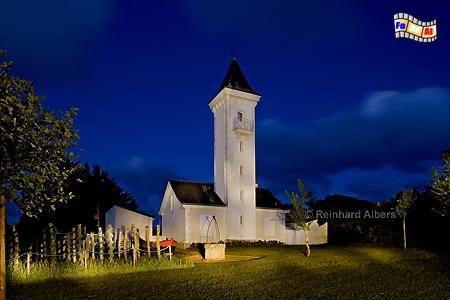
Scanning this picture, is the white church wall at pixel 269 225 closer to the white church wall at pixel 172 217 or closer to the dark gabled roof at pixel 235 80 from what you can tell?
the white church wall at pixel 172 217

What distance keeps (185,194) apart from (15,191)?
2544cm

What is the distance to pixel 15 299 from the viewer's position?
11484 mm

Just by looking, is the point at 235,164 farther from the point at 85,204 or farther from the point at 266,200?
the point at 85,204

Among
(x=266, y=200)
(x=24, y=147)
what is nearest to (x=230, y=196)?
(x=266, y=200)

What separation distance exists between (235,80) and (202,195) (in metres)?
10.5

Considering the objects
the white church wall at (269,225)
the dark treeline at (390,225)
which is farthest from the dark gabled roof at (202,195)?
the dark treeline at (390,225)

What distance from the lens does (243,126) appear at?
36094 millimetres

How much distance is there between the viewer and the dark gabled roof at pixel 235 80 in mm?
36688

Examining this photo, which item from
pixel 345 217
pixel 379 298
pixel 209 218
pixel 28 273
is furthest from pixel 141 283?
pixel 345 217

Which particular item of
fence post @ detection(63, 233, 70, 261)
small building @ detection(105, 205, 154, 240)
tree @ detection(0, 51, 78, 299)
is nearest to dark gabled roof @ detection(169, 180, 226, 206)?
small building @ detection(105, 205, 154, 240)

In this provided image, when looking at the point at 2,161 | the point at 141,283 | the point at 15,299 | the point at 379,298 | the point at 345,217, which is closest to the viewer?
the point at 2,161

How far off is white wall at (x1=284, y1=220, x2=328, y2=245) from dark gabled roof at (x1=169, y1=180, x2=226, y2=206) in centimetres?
768

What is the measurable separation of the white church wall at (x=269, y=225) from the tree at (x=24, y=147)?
2821cm

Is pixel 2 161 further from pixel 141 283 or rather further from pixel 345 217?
pixel 345 217
